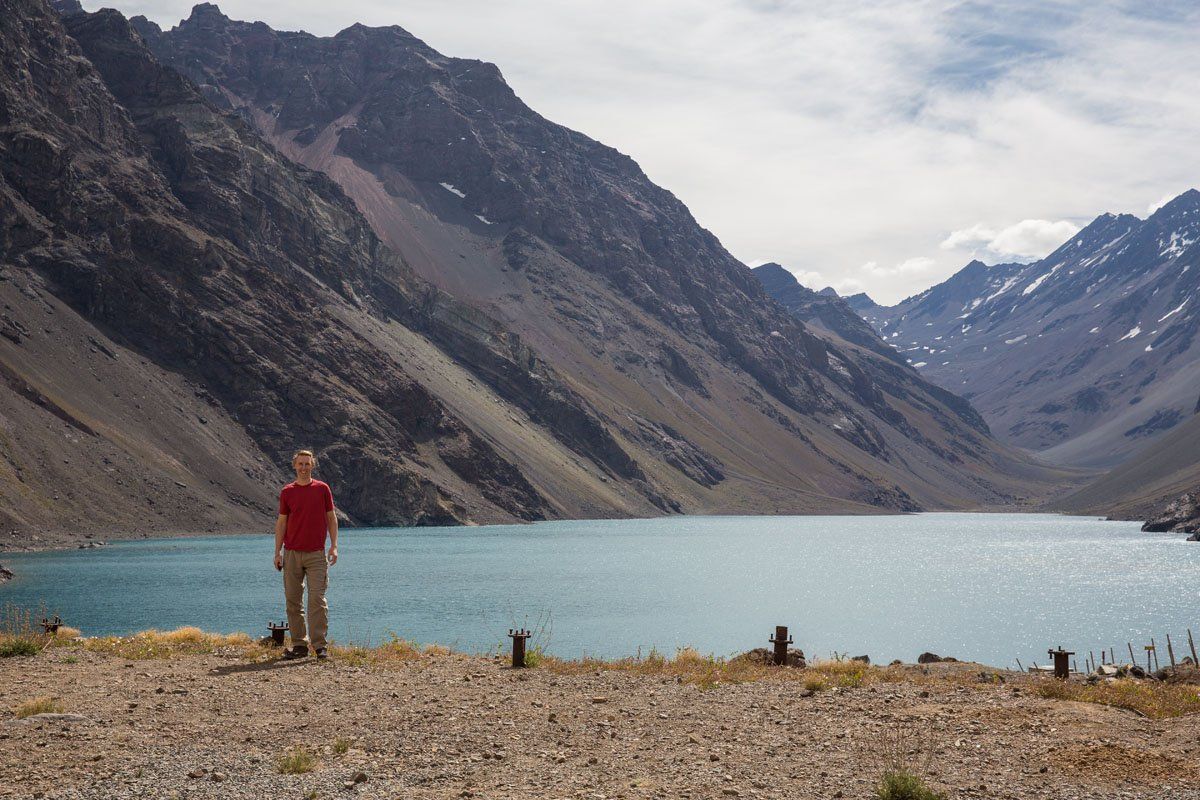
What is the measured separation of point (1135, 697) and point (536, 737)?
10248 millimetres

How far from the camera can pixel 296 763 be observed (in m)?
11.4

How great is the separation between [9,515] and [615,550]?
Answer: 68861 mm

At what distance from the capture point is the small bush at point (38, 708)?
13070mm

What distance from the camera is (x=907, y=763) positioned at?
39.4 feet

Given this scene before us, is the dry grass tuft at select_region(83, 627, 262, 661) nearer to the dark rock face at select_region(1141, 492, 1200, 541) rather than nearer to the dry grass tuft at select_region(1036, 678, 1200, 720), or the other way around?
the dry grass tuft at select_region(1036, 678, 1200, 720)

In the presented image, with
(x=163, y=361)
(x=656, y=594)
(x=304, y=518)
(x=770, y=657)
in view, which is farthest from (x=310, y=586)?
(x=163, y=361)

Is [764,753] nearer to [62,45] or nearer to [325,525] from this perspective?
[325,525]

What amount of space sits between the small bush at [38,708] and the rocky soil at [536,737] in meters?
0.22

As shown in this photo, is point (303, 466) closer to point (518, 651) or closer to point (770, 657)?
point (518, 651)

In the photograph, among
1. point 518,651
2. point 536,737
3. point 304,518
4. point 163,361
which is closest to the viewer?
point 536,737

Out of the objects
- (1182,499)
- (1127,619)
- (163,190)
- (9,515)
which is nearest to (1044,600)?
(1127,619)

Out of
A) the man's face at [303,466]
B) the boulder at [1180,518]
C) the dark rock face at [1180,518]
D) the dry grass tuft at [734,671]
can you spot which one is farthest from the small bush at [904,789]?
the dark rock face at [1180,518]

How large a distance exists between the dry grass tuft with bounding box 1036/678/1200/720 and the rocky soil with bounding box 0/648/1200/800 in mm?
451

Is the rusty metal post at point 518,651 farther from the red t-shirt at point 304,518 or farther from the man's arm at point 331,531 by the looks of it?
the red t-shirt at point 304,518
